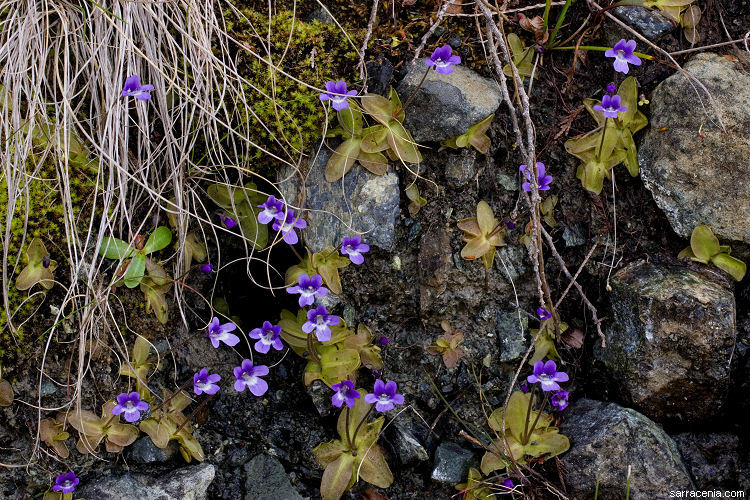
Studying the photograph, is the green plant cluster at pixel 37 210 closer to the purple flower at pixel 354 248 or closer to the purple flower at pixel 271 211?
the purple flower at pixel 271 211

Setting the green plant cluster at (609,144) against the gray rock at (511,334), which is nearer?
the gray rock at (511,334)

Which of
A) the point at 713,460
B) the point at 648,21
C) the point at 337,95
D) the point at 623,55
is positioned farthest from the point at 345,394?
the point at 648,21

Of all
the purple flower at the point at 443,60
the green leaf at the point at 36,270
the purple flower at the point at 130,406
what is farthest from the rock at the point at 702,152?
the green leaf at the point at 36,270

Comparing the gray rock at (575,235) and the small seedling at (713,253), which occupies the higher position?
the small seedling at (713,253)

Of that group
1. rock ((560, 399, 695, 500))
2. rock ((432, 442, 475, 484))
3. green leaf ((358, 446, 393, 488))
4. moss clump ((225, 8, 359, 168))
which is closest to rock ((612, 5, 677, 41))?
moss clump ((225, 8, 359, 168))

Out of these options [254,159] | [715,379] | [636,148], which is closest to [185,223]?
[254,159]

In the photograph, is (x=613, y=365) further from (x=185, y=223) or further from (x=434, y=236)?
(x=185, y=223)
